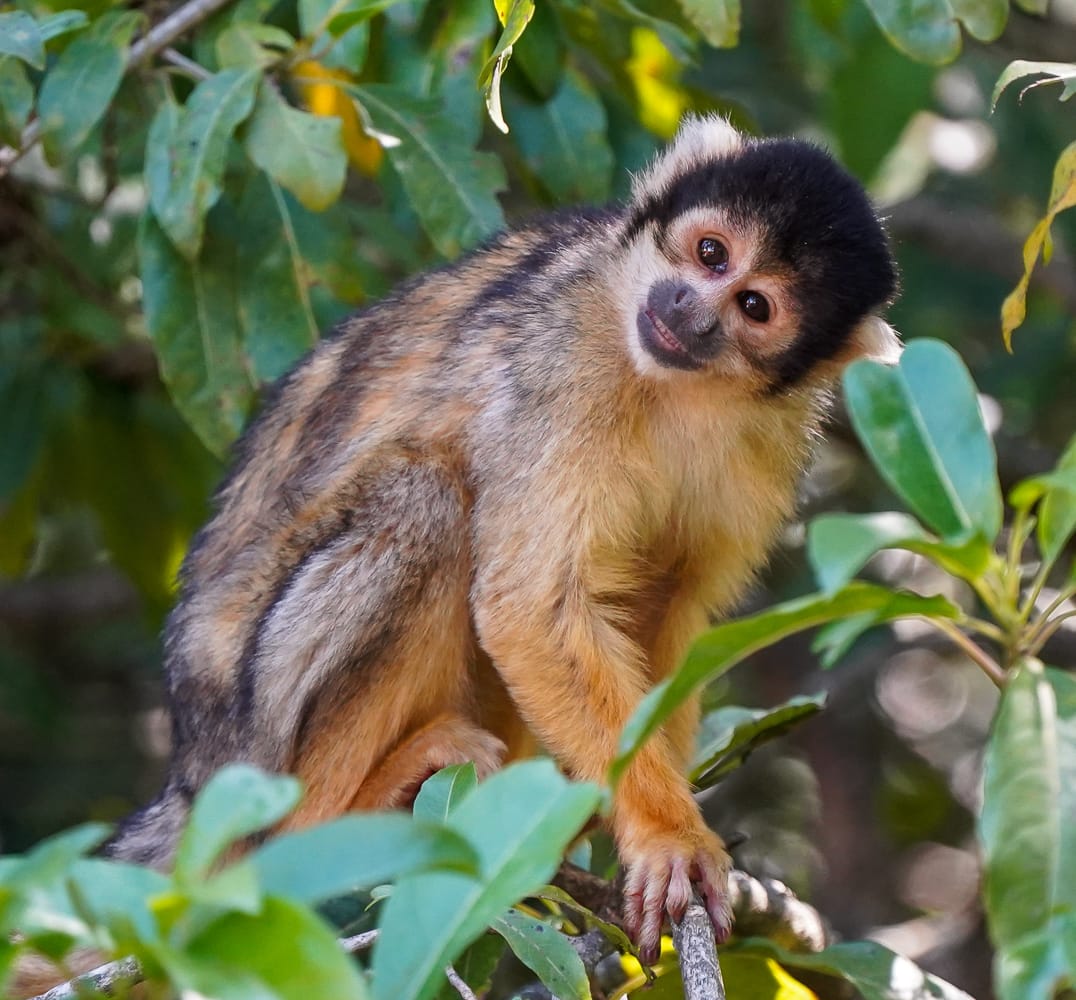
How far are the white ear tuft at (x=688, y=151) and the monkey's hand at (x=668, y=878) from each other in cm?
171

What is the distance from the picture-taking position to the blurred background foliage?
4121mm

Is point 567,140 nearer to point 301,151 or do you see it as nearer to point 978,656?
point 301,151

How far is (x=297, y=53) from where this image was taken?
419 centimetres

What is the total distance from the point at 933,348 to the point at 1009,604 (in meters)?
0.39

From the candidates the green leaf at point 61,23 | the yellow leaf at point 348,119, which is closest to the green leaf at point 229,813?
the green leaf at point 61,23

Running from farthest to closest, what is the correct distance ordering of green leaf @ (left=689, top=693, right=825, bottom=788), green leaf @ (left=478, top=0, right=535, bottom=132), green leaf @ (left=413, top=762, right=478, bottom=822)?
green leaf @ (left=689, top=693, right=825, bottom=788), green leaf @ (left=478, top=0, right=535, bottom=132), green leaf @ (left=413, top=762, right=478, bottom=822)

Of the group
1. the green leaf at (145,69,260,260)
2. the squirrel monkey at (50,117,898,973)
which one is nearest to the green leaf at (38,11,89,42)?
the green leaf at (145,69,260,260)

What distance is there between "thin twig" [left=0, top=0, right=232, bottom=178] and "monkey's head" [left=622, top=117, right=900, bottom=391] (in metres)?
1.52

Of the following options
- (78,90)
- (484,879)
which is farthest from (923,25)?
(484,879)

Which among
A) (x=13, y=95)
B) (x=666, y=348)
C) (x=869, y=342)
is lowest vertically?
(x=869, y=342)

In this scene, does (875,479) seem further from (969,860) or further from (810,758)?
(969,860)

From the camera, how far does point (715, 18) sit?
3600mm

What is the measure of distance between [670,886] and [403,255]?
9.21 ft

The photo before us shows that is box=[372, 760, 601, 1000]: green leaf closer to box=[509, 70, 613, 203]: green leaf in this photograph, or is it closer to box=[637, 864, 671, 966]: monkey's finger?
box=[637, 864, 671, 966]: monkey's finger
